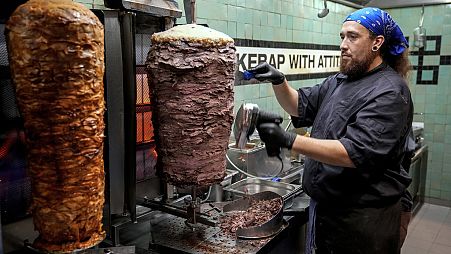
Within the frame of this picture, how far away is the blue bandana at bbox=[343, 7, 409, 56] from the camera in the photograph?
2.11 metres

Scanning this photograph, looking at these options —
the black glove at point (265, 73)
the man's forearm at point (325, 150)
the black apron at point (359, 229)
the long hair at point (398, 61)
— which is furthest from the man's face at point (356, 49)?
the black apron at point (359, 229)

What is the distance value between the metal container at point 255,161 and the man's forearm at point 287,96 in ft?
1.26

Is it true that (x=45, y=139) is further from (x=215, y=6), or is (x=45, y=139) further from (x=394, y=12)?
(x=394, y=12)

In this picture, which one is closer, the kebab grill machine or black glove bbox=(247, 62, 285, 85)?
the kebab grill machine

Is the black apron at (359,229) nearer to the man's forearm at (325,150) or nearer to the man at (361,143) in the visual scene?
the man at (361,143)

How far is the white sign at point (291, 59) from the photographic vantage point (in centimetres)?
323

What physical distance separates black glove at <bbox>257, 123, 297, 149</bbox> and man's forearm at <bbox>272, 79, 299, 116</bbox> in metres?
0.66

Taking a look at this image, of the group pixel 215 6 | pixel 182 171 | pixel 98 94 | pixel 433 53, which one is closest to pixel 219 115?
pixel 182 171

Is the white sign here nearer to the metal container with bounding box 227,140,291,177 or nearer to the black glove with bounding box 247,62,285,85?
the metal container with bounding box 227,140,291,177

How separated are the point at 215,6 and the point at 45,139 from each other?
1.98 metres

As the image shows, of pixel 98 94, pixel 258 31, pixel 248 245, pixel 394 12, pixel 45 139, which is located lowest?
pixel 248 245

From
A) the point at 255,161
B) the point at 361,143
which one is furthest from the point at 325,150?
the point at 255,161

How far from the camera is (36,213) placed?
1216 mm

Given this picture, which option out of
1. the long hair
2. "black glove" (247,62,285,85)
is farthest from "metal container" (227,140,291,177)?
the long hair
